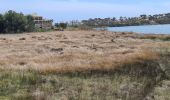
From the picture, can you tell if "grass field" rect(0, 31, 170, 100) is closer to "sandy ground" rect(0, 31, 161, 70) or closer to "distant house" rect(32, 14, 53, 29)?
"sandy ground" rect(0, 31, 161, 70)

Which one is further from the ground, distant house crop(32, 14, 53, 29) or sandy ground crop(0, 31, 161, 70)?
sandy ground crop(0, 31, 161, 70)

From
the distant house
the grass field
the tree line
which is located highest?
the grass field

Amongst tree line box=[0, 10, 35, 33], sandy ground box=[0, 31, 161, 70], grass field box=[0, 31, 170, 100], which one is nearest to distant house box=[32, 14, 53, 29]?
tree line box=[0, 10, 35, 33]

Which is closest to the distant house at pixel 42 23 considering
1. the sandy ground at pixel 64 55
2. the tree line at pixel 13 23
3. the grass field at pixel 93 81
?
the tree line at pixel 13 23

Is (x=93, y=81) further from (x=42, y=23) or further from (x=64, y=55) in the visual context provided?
(x=42, y=23)

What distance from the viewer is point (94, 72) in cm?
2133

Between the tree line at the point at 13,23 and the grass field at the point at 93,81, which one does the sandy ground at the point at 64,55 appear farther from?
the tree line at the point at 13,23

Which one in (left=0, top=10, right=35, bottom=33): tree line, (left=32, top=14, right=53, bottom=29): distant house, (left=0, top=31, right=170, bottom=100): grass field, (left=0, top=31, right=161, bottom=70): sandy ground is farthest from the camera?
(left=32, top=14, right=53, bottom=29): distant house

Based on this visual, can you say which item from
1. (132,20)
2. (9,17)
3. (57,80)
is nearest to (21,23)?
(9,17)

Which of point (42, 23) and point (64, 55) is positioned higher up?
point (64, 55)

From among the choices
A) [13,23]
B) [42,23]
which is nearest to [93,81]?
[13,23]

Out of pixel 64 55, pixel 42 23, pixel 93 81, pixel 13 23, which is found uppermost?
pixel 93 81

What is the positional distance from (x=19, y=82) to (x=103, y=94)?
3.85 metres

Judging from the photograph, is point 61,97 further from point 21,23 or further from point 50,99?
point 21,23
